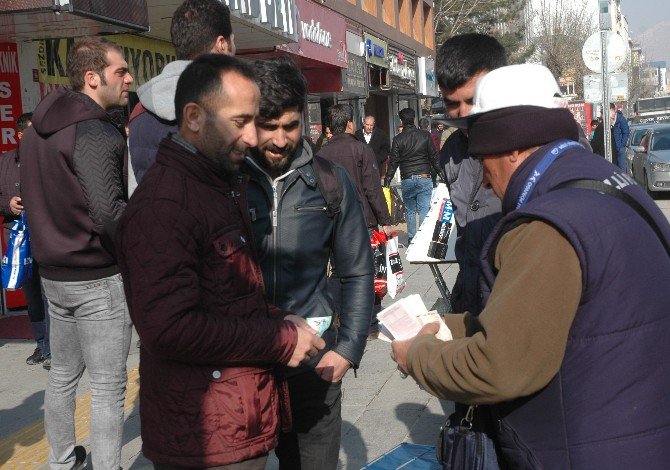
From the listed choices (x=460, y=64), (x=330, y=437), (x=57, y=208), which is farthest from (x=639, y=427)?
(x=57, y=208)

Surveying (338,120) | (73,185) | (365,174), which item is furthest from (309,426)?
(338,120)

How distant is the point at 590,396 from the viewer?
204 cm

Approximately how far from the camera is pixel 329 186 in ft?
10.1

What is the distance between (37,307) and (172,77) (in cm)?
482

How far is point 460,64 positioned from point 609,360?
1986 mm

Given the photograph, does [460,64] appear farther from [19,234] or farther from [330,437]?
[19,234]

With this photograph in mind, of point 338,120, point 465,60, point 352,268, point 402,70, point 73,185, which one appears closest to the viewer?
point 352,268

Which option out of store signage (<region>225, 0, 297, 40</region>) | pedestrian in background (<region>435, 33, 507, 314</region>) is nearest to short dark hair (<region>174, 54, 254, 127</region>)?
pedestrian in background (<region>435, 33, 507, 314</region>)

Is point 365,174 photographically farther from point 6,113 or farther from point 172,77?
point 172,77

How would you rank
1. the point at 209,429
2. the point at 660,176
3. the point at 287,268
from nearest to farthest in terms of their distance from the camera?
the point at 209,429
the point at 287,268
the point at 660,176

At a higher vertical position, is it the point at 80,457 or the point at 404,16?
the point at 404,16

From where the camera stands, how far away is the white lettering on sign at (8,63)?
9266 mm

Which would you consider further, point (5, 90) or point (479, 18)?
point (479, 18)

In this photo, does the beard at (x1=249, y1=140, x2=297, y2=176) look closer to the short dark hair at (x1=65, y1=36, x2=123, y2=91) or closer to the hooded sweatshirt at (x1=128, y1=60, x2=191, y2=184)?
the hooded sweatshirt at (x1=128, y1=60, x2=191, y2=184)
